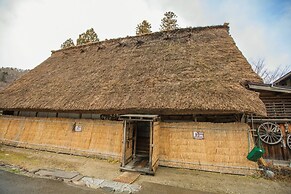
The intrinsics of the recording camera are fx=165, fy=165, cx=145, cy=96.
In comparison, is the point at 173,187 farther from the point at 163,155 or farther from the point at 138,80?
the point at 138,80

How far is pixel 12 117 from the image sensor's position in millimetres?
10367

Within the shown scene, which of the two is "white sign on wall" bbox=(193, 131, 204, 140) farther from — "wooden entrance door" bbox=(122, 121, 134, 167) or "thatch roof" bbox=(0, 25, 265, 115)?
"wooden entrance door" bbox=(122, 121, 134, 167)

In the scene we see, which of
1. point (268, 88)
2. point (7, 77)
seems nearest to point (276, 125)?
point (268, 88)

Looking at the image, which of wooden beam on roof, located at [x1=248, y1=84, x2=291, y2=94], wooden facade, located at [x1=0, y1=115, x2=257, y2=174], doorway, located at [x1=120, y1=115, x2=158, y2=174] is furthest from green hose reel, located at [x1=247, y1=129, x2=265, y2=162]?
doorway, located at [x1=120, y1=115, x2=158, y2=174]

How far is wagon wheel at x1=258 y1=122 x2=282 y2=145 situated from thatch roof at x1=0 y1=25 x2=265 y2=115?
2.45 meters

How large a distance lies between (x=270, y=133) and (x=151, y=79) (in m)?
6.07

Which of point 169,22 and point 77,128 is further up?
point 169,22

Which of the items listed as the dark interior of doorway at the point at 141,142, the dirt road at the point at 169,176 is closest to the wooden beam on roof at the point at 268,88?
the dirt road at the point at 169,176

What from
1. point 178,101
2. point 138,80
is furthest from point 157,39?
point 178,101

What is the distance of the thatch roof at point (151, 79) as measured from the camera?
6.40m

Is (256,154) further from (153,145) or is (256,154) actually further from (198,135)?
(153,145)

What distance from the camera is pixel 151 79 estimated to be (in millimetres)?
7965

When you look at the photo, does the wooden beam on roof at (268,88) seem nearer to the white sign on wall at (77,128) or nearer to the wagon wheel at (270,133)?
the wagon wheel at (270,133)

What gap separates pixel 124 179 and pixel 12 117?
30.2 ft
